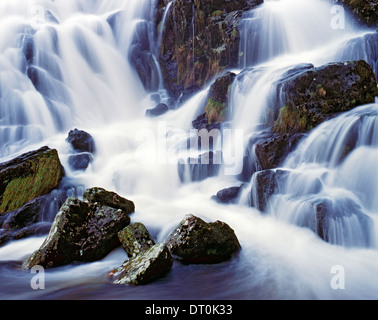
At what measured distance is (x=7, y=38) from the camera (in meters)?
15.4

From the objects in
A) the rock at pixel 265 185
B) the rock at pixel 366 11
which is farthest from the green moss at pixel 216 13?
the rock at pixel 265 185

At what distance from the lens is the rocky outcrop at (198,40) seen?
13.0 meters

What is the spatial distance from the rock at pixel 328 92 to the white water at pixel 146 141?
68 centimetres

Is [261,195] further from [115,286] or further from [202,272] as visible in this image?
[115,286]

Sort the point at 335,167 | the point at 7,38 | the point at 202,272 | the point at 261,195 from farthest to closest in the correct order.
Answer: the point at 7,38 → the point at 261,195 → the point at 335,167 → the point at 202,272

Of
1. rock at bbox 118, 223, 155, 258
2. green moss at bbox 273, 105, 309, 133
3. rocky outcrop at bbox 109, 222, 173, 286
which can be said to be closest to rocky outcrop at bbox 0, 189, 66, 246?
rock at bbox 118, 223, 155, 258

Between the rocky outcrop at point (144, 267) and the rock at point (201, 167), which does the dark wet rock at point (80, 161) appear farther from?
the rocky outcrop at point (144, 267)

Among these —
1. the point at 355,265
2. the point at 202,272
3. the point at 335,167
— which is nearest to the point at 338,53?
the point at 335,167

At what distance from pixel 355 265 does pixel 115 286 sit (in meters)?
3.41

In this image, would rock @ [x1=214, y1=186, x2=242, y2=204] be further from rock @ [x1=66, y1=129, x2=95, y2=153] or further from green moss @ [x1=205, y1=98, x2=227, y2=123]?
rock @ [x1=66, y1=129, x2=95, y2=153]

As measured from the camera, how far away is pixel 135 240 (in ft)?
14.7

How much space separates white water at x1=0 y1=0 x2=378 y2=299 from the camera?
375 cm

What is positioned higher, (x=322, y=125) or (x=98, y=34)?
(x=98, y=34)

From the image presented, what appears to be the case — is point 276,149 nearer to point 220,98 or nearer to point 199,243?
point 199,243
